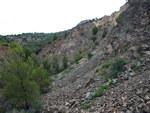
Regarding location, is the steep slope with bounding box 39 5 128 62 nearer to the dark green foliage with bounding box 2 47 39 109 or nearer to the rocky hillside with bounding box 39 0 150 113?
the rocky hillside with bounding box 39 0 150 113

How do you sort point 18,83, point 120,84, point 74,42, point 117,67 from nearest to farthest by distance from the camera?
point 120,84 → point 117,67 → point 18,83 → point 74,42

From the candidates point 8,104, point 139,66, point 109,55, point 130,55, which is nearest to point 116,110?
point 139,66

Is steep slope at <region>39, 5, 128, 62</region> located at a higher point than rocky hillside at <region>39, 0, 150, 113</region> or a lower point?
higher

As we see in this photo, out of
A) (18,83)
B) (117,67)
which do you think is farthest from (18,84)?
(117,67)

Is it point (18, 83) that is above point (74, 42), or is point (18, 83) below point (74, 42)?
below

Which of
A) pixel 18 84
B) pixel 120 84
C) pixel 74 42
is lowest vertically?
pixel 120 84

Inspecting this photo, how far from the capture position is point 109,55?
523 inches

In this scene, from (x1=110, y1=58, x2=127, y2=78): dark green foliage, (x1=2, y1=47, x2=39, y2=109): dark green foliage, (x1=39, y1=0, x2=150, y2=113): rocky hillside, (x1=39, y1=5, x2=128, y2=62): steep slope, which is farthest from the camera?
(x1=39, y1=5, x2=128, y2=62): steep slope

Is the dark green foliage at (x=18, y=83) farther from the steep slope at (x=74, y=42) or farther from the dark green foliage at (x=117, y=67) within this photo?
the steep slope at (x=74, y=42)

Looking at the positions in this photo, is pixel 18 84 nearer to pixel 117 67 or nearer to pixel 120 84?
pixel 120 84

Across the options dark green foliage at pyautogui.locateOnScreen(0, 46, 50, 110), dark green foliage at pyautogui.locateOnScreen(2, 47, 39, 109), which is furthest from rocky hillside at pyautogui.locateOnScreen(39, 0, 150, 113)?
dark green foliage at pyautogui.locateOnScreen(2, 47, 39, 109)

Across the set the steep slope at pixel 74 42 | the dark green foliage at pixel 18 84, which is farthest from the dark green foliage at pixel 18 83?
the steep slope at pixel 74 42

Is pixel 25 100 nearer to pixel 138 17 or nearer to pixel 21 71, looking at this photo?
pixel 21 71

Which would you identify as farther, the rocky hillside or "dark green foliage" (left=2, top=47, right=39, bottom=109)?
"dark green foliage" (left=2, top=47, right=39, bottom=109)
